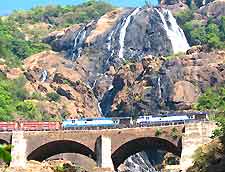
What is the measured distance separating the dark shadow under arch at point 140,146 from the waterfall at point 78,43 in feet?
261

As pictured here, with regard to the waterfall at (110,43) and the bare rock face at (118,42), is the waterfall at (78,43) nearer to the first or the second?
the bare rock face at (118,42)

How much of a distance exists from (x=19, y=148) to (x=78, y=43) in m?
90.2

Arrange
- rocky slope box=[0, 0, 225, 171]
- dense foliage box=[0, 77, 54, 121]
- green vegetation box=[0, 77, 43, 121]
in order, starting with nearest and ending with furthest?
green vegetation box=[0, 77, 43, 121], dense foliage box=[0, 77, 54, 121], rocky slope box=[0, 0, 225, 171]

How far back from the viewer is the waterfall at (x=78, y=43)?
157m

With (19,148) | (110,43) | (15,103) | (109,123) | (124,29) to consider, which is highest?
(124,29)

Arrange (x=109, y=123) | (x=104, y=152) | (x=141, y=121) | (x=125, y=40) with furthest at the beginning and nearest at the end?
(x=125, y=40)
(x=109, y=123)
(x=141, y=121)
(x=104, y=152)

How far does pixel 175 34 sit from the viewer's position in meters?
153

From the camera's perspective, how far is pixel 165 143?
73.8 meters

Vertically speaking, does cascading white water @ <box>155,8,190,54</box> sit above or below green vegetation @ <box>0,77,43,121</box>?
above

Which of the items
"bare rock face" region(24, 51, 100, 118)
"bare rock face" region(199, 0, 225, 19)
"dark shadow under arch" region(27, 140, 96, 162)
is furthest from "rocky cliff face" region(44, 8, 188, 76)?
"dark shadow under arch" region(27, 140, 96, 162)

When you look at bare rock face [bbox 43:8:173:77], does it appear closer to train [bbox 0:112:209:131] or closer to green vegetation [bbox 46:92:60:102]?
green vegetation [bbox 46:92:60:102]

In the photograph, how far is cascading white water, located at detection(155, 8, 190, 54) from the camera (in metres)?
148

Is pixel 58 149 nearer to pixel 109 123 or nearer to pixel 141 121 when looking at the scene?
pixel 109 123

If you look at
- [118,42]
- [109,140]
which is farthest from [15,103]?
[109,140]
